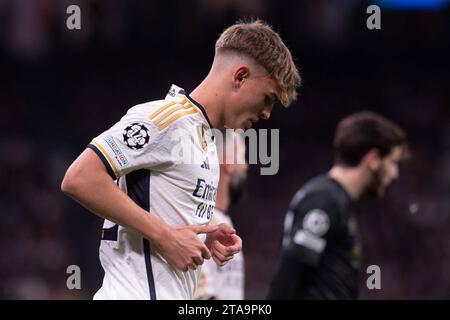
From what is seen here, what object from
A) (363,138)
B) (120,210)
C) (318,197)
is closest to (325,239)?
(318,197)

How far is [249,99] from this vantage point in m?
3.41

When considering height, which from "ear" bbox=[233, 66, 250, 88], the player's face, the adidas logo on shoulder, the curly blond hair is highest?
the curly blond hair

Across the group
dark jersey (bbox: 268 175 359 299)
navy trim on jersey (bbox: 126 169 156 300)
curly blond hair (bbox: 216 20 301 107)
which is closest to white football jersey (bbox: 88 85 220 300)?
navy trim on jersey (bbox: 126 169 156 300)

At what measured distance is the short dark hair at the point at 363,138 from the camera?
5238mm

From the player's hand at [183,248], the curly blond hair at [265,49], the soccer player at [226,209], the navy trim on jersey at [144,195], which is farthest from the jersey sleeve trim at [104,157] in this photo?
the soccer player at [226,209]

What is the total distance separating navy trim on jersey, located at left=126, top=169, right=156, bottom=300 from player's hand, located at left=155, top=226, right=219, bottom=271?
14 centimetres

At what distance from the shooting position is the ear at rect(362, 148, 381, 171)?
522cm

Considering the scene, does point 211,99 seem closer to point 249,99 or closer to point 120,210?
point 249,99

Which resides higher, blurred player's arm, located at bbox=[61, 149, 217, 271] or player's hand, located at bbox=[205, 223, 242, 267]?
blurred player's arm, located at bbox=[61, 149, 217, 271]

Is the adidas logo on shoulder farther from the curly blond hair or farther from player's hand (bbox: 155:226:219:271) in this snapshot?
the curly blond hair

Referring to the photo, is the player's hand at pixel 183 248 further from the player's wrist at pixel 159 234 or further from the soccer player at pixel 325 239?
the soccer player at pixel 325 239

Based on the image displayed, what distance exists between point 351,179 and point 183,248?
2.31 meters

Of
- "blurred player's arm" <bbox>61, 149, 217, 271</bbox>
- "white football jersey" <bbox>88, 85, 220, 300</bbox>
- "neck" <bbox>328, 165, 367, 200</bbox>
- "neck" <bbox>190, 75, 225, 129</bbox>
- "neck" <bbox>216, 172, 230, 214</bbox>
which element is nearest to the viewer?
"blurred player's arm" <bbox>61, 149, 217, 271</bbox>

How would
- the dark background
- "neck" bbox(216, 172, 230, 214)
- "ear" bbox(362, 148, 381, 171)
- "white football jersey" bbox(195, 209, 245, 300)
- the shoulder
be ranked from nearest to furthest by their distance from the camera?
1. the shoulder
2. "ear" bbox(362, 148, 381, 171)
3. "white football jersey" bbox(195, 209, 245, 300)
4. "neck" bbox(216, 172, 230, 214)
5. the dark background
